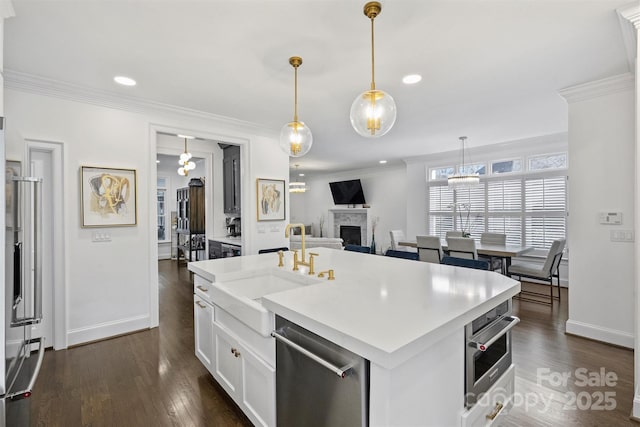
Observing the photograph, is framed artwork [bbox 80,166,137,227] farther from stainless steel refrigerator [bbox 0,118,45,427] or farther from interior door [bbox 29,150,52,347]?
stainless steel refrigerator [bbox 0,118,45,427]

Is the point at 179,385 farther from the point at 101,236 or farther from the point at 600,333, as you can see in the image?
the point at 600,333

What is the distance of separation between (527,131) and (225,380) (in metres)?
5.37

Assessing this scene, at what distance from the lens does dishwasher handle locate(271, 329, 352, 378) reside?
112cm

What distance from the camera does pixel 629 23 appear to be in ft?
6.48

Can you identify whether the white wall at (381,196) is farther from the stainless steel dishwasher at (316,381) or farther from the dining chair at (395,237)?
the stainless steel dishwasher at (316,381)

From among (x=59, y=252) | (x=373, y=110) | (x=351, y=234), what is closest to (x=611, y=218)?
(x=373, y=110)

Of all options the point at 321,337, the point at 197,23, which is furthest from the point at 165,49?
the point at 321,337

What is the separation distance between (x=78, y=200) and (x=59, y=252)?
53 cm

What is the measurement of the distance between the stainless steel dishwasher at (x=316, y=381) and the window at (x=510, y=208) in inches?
226

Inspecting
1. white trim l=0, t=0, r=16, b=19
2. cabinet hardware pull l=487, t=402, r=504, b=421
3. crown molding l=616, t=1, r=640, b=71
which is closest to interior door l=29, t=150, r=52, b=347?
white trim l=0, t=0, r=16, b=19

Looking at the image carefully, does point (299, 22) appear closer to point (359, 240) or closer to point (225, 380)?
point (225, 380)

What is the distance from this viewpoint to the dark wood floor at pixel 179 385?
2002 mm

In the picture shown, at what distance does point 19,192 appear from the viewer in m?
1.35

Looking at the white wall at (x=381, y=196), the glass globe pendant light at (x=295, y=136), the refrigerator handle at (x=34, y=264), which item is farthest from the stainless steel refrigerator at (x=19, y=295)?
the white wall at (x=381, y=196)
